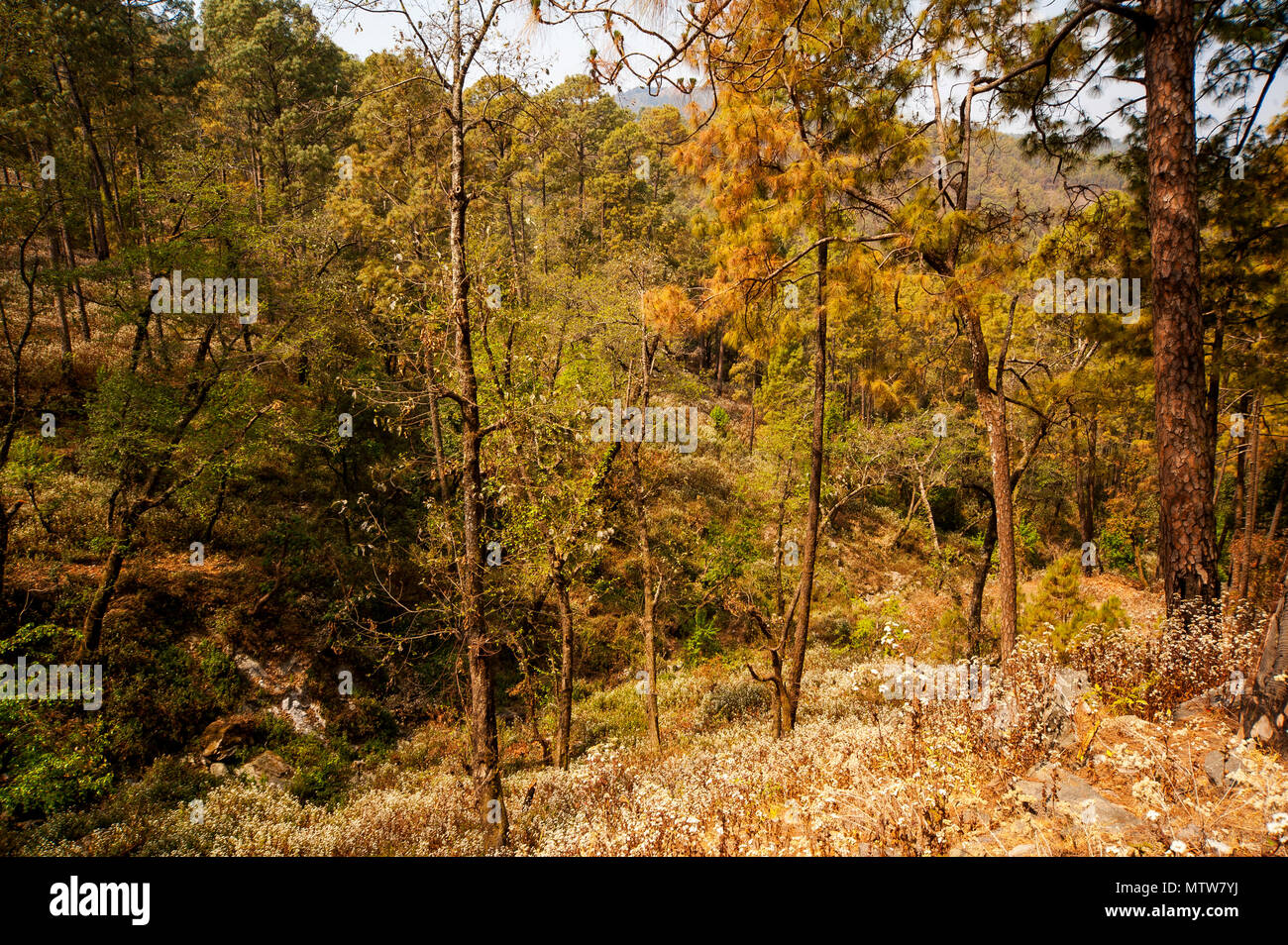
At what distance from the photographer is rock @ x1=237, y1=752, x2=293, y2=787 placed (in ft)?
36.4

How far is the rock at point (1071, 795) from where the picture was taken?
350cm

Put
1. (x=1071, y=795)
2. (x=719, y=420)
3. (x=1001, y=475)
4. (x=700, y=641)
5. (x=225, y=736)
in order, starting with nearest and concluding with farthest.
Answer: (x=1071, y=795) < (x=1001, y=475) < (x=225, y=736) < (x=700, y=641) < (x=719, y=420)

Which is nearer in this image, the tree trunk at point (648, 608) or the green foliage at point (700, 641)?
the tree trunk at point (648, 608)

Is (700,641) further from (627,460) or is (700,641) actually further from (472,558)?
(472,558)

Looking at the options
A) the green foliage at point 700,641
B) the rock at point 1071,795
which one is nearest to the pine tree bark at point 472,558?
the rock at point 1071,795

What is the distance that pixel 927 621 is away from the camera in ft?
67.2

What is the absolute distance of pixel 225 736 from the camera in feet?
39.2

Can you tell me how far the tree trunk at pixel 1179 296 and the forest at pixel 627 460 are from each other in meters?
0.03

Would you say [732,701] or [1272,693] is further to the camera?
[732,701]

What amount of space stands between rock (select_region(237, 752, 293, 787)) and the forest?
262 mm

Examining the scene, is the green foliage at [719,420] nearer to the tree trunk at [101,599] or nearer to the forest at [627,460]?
the forest at [627,460]

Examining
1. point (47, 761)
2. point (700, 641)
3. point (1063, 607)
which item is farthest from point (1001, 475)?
point (47, 761)

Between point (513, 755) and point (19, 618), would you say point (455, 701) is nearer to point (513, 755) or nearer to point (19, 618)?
point (513, 755)

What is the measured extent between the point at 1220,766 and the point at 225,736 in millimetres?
15534
